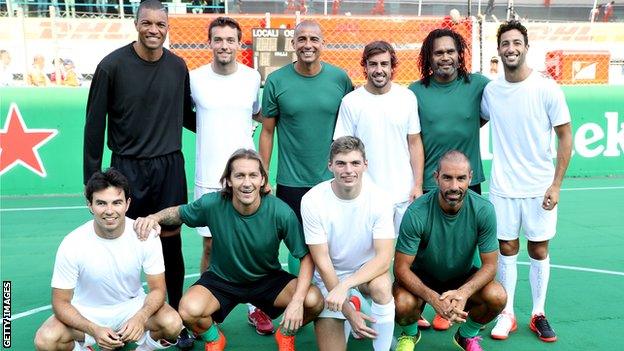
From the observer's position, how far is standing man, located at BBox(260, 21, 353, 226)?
446 centimetres

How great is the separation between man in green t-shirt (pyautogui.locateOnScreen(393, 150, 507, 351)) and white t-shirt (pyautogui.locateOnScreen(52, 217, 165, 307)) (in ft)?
4.84

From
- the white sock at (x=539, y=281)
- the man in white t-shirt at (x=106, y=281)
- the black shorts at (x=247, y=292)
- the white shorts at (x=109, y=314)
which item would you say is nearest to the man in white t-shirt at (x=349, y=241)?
the black shorts at (x=247, y=292)

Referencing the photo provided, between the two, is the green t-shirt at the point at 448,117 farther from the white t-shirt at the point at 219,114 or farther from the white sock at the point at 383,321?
the white t-shirt at the point at 219,114

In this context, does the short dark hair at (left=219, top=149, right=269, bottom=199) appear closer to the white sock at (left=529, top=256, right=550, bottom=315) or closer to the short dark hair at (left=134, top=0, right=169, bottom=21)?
the short dark hair at (left=134, top=0, right=169, bottom=21)

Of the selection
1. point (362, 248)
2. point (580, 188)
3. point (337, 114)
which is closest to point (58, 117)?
point (337, 114)

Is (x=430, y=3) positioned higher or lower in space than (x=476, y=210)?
higher

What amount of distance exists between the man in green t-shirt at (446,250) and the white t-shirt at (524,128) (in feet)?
1.60

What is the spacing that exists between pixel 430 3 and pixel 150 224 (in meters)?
21.4

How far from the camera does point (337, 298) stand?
12.3ft

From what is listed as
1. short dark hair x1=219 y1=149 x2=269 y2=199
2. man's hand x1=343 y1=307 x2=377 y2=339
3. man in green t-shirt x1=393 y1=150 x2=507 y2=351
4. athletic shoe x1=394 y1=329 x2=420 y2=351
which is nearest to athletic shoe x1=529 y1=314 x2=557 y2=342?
man in green t-shirt x1=393 y1=150 x2=507 y2=351

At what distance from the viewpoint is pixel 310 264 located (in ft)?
13.1

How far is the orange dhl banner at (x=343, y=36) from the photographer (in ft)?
45.9

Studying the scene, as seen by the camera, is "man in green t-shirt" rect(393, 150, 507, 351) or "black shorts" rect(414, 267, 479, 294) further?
"black shorts" rect(414, 267, 479, 294)

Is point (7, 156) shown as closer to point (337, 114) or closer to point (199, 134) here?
point (199, 134)
